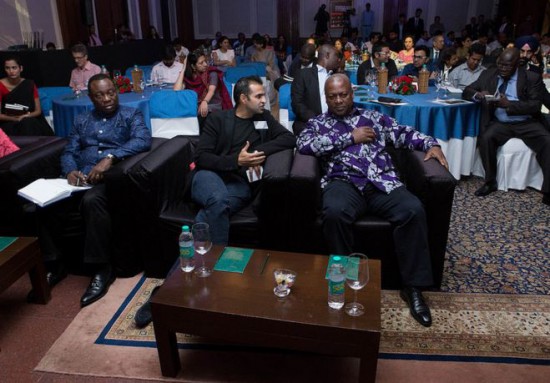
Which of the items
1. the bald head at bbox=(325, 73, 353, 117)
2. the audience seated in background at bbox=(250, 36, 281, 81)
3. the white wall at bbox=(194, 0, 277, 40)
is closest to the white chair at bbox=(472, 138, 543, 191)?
the bald head at bbox=(325, 73, 353, 117)

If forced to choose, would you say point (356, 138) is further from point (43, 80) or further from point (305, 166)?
point (43, 80)

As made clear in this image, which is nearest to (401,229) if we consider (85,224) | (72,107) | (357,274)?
(357,274)

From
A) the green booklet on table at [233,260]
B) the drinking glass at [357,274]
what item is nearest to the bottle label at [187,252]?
the green booklet on table at [233,260]

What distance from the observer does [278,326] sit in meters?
1.67

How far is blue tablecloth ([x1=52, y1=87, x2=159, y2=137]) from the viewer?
4305 millimetres

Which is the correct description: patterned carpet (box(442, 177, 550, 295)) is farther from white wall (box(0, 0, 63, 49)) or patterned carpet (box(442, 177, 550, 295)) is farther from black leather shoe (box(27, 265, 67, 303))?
white wall (box(0, 0, 63, 49))

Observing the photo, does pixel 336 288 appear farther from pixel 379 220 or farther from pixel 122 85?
pixel 122 85

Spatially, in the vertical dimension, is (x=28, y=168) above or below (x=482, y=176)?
above

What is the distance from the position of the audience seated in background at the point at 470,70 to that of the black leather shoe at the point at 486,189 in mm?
1407

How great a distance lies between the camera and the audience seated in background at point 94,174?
2650 millimetres

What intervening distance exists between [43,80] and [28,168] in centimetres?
462

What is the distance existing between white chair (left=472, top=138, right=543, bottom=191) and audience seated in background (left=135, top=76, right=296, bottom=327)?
2269 mm

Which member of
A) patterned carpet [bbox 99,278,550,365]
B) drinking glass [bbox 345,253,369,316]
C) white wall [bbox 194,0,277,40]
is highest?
white wall [bbox 194,0,277,40]

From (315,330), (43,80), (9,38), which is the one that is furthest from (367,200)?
(9,38)
